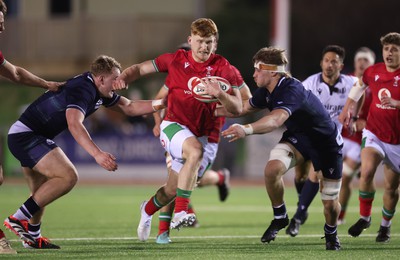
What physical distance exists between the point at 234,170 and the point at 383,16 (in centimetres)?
1576

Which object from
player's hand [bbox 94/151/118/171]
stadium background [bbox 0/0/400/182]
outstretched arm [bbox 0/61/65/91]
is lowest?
stadium background [bbox 0/0/400/182]

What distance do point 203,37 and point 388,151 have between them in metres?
2.62

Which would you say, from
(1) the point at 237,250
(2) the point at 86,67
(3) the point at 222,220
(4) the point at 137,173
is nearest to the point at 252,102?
(1) the point at 237,250

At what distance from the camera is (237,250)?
10266 mm

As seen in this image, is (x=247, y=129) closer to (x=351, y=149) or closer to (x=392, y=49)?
(x=392, y=49)

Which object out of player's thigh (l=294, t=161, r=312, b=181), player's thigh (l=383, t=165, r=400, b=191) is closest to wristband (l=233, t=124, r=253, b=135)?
player's thigh (l=383, t=165, r=400, b=191)

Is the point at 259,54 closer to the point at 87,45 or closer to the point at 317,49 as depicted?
the point at 87,45

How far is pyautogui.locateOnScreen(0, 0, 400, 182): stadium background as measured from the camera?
994 inches

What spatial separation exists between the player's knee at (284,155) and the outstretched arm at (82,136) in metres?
2.14

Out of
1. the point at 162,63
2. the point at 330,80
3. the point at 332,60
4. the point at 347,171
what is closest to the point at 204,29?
the point at 162,63

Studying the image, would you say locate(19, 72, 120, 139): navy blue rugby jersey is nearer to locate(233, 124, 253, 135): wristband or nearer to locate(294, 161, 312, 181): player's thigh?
locate(233, 124, 253, 135): wristband

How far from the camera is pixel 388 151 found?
38.0 feet

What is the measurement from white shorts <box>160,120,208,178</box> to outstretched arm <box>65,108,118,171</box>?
3.76 feet

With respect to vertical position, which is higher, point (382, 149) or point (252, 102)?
point (252, 102)
